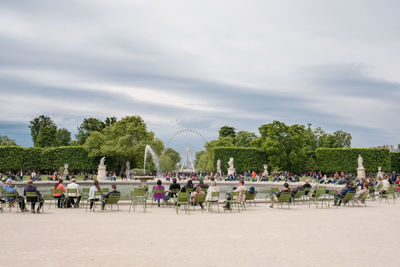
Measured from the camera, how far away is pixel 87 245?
6.62 m

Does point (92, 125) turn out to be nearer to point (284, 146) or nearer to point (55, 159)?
point (55, 159)

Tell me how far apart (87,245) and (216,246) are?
2186 millimetres

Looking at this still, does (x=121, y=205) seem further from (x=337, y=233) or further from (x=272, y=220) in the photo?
(x=337, y=233)

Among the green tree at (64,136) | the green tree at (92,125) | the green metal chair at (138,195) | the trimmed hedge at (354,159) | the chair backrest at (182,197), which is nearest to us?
the chair backrest at (182,197)

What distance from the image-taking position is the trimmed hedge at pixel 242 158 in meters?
48.9

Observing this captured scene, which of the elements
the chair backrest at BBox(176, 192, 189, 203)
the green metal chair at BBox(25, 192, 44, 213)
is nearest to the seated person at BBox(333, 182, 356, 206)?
the chair backrest at BBox(176, 192, 189, 203)

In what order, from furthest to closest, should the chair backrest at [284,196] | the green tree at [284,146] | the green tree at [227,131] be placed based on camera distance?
the green tree at [227,131], the green tree at [284,146], the chair backrest at [284,196]

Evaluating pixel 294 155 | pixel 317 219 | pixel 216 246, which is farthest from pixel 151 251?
pixel 294 155

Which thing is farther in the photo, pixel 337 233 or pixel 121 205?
pixel 121 205

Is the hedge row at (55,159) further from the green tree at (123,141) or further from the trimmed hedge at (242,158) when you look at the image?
the trimmed hedge at (242,158)

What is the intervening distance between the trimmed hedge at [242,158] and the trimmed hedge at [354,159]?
7909mm

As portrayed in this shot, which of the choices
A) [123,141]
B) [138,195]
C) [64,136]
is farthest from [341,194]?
[64,136]

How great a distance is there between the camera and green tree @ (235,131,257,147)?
7644 centimetres

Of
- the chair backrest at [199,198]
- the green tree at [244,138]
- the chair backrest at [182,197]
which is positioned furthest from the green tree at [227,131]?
the chair backrest at [182,197]
